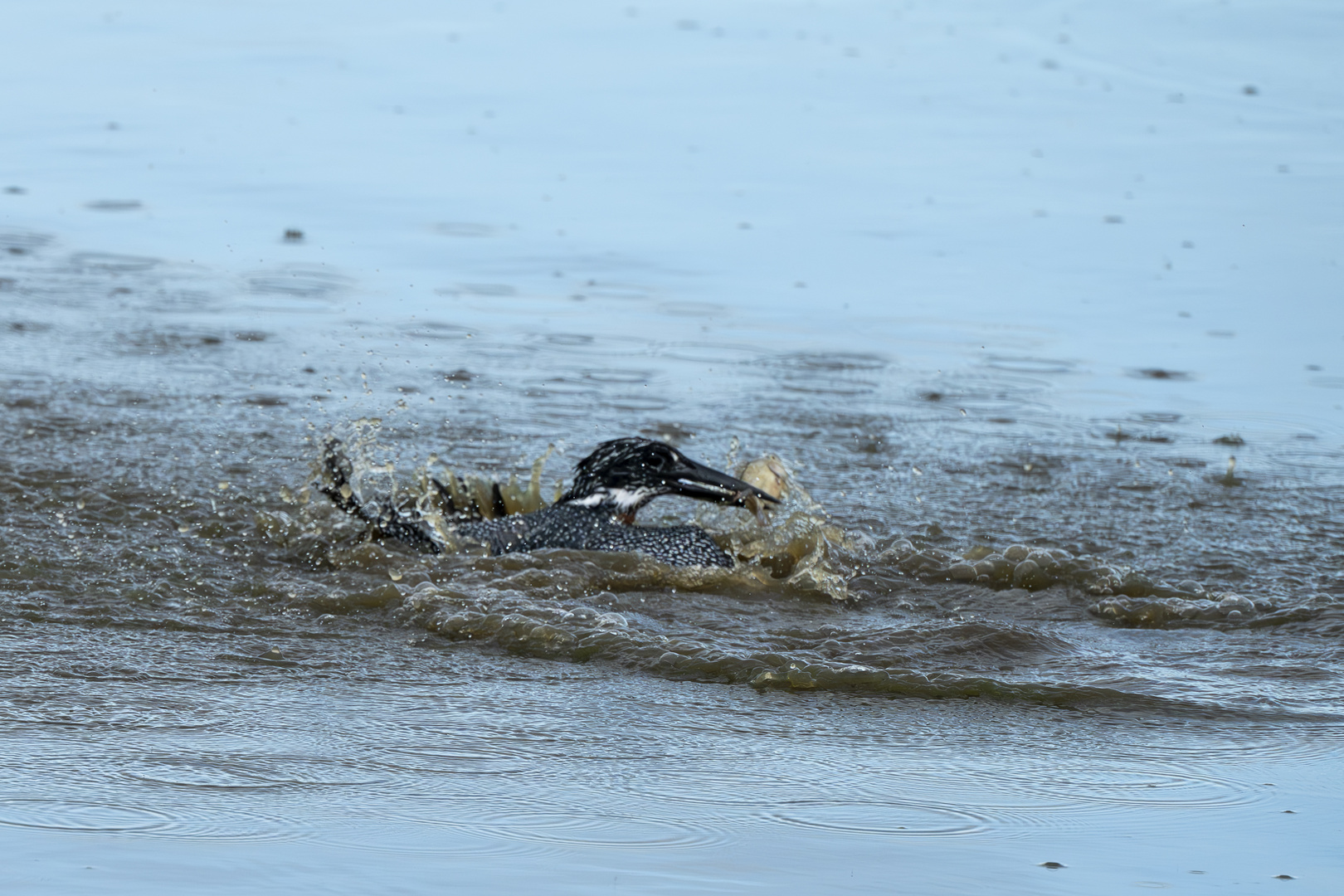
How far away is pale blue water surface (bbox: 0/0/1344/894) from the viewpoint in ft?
14.9

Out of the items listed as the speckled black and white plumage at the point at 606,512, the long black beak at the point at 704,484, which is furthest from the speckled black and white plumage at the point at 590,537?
the long black beak at the point at 704,484

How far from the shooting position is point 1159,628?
6863 millimetres

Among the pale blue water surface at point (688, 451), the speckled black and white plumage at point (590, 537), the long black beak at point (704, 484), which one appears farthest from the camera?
the long black beak at point (704, 484)

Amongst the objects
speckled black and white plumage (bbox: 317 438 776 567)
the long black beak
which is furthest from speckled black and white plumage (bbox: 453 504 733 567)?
the long black beak

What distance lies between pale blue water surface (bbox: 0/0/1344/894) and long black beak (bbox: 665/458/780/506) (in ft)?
0.79

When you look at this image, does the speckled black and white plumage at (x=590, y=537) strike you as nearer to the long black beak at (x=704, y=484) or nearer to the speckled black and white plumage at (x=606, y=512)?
the speckled black and white plumage at (x=606, y=512)

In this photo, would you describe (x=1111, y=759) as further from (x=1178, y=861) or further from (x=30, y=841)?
(x=30, y=841)

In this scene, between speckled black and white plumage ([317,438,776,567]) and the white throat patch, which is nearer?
speckled black and white plumage ([317,438,776,567])

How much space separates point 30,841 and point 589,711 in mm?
1786

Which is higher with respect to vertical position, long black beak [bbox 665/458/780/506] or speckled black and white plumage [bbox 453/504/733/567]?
long black beak [bbox 665/458/780/506]

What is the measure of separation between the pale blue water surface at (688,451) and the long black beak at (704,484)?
0.24m

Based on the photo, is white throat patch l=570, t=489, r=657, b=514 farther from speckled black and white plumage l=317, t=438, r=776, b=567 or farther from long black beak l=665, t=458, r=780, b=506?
long black beak l=665, t=458, r=780, b=506

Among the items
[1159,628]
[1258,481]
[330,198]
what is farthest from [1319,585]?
[330,198]

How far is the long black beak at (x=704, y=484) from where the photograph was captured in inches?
309
